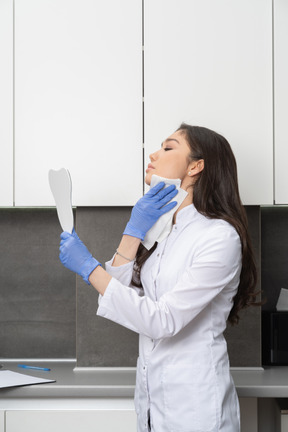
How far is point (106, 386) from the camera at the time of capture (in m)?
1.76

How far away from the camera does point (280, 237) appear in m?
2.34

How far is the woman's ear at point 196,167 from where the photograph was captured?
1.52 m

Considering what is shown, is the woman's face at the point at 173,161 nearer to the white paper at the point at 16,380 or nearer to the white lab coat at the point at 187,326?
the white lab coat at the point at 187,326

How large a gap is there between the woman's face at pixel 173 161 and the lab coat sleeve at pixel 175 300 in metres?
0.28

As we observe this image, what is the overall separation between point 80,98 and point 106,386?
1055 millimetres

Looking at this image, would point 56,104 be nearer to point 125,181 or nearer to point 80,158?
point 80,158

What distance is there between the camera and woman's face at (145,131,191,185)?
1.52 metres

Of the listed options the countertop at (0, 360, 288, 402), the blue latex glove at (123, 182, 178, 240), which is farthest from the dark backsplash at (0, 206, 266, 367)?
the blue latex glove at (123, 182, 178, 240)

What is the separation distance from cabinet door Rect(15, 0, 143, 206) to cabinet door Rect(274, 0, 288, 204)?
1.68ft

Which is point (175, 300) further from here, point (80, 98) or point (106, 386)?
point (80, 98)

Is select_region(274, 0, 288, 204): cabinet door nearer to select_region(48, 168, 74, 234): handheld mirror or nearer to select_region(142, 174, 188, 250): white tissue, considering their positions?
select_region(142, 174, 188, 250): white tissue

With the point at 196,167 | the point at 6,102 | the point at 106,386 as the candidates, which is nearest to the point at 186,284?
the point at 196,167

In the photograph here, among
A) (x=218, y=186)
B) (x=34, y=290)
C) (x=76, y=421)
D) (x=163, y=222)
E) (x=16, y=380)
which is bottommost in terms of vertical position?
(x=76, y=421)

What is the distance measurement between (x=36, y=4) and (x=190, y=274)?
4.18ft
